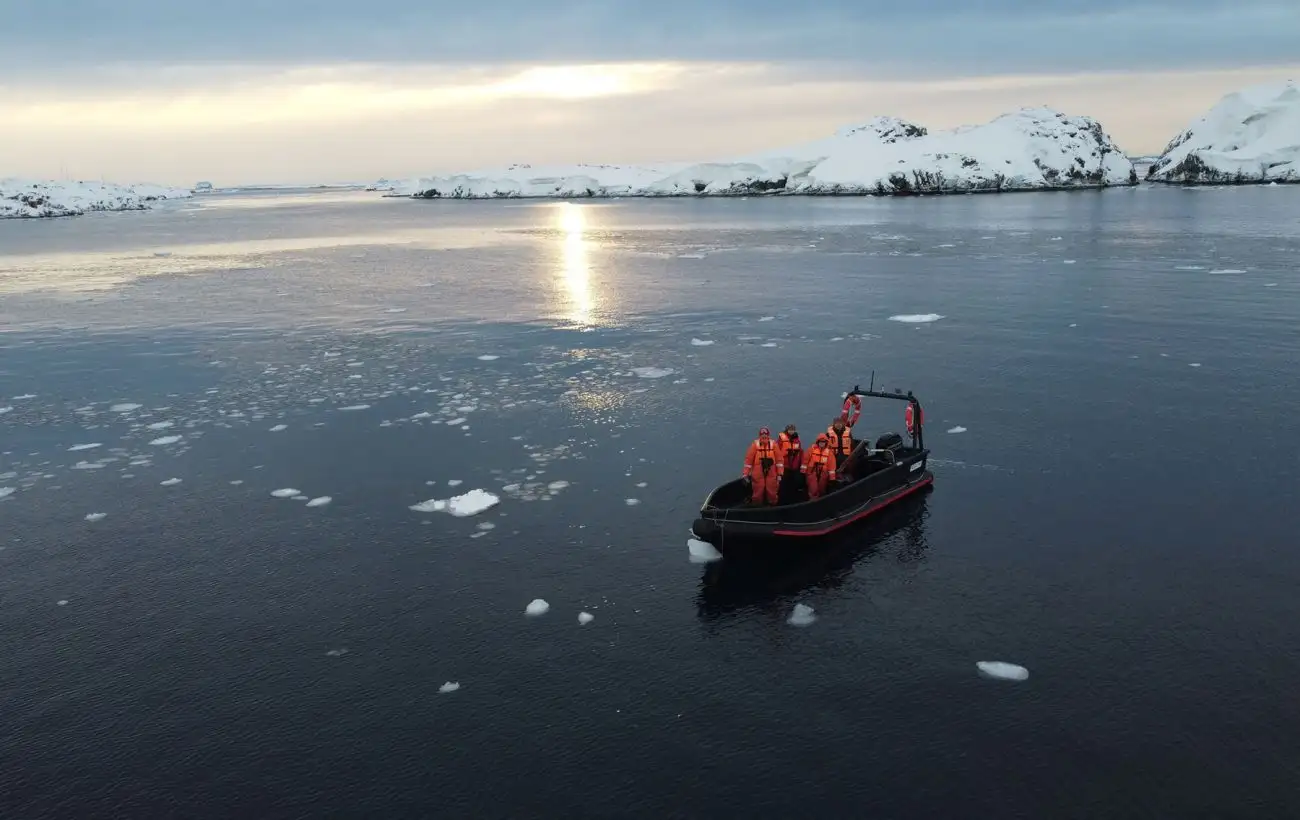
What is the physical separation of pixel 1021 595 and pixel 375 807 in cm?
1152

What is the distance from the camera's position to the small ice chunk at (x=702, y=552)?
61.2 feet

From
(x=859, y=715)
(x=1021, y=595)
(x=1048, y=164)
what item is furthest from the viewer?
(x=1048, y=164)

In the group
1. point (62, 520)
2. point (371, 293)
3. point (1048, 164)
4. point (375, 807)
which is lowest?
point (375, 807)

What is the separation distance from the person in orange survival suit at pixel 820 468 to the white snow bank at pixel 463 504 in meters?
7.17

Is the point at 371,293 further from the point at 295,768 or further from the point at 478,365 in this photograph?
the point at 295,768

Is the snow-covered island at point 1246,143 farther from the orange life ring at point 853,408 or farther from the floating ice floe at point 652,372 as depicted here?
the orange life ring at point 853,408

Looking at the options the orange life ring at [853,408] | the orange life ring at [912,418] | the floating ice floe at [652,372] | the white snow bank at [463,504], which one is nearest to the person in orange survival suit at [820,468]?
the orange life ring at [853,408]

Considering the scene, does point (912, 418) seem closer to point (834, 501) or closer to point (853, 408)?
point (853, 408)

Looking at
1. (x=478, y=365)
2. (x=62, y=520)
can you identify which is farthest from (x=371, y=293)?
(x=62, y=520)

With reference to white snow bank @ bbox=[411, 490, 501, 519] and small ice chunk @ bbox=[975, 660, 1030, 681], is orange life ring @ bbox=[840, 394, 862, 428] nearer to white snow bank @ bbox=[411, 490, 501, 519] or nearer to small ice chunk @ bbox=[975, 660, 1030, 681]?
white snow bank @ bbox=[411, 490, 501, 519]

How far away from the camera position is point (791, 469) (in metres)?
20.7

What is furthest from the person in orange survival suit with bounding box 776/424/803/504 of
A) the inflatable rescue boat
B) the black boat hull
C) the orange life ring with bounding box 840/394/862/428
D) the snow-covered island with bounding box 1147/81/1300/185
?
the snow-covered island with bounding box 1147/81/1300/185

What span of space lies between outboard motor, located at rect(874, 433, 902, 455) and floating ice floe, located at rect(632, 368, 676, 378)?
1135 centimetres

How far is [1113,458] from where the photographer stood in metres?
23.2
